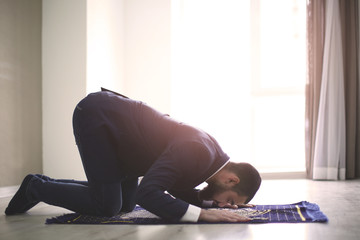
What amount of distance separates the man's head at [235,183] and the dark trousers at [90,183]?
0.48 meters

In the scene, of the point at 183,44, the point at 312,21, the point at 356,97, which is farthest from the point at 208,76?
the point at 356,97

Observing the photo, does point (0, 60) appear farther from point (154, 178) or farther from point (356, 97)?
point (356, 97)

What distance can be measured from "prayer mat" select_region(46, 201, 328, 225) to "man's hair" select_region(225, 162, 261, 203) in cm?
14

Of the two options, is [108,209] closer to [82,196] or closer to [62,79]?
[82,196]

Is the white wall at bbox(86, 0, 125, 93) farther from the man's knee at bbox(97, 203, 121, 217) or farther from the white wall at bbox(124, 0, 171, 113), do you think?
the man's knee at bbox(97, 203, 121, 217)

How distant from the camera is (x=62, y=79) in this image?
12.1 ft

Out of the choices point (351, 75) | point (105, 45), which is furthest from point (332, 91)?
point (105, 45)

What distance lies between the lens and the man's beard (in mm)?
1915

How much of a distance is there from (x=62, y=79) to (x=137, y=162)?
7.09ft

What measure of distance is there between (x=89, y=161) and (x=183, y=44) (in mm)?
3437

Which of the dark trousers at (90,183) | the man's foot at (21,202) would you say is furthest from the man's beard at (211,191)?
the man's foot at (21,202)

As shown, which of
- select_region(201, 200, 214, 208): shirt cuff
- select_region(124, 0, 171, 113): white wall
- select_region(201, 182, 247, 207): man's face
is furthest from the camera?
select_region(124, 0, 171, 113): white wall

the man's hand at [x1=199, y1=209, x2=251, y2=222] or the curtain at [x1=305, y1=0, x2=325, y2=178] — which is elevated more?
the curtain at [x1=305, y1=0, x2=325, y2=178]

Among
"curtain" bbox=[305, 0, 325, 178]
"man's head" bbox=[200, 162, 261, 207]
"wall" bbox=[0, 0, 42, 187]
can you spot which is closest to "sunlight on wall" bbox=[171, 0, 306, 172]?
"curtain" bbox=[305, 0, 325, 178]
